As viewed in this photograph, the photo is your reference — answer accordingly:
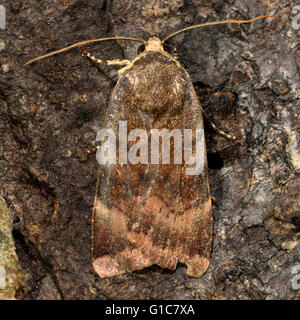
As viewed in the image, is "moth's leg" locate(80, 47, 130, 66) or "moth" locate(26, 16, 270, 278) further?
"moth's leg" locate(80, 47, 130, 66)

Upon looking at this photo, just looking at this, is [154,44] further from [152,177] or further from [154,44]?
[152,177]

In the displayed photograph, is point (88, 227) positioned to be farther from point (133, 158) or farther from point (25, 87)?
point (25, 87)

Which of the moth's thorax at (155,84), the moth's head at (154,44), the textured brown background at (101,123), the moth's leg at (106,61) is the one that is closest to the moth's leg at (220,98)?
the textured brown background at (101,123)

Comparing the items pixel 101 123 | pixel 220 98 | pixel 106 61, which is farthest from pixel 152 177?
pixel 106 61

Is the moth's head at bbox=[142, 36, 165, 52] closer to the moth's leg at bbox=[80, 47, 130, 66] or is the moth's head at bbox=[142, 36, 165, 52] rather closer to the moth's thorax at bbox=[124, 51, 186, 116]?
the moth's thorax at bbox=[124, 51, 186, 116]

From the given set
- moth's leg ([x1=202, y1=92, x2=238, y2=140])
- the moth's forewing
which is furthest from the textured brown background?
the moth's forewing

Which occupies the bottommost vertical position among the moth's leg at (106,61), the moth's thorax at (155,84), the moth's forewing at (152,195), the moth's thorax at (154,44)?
the moth's forewing at (152,195)

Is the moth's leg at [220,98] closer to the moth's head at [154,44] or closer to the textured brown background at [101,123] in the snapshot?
the textured brown background at [101,123]
